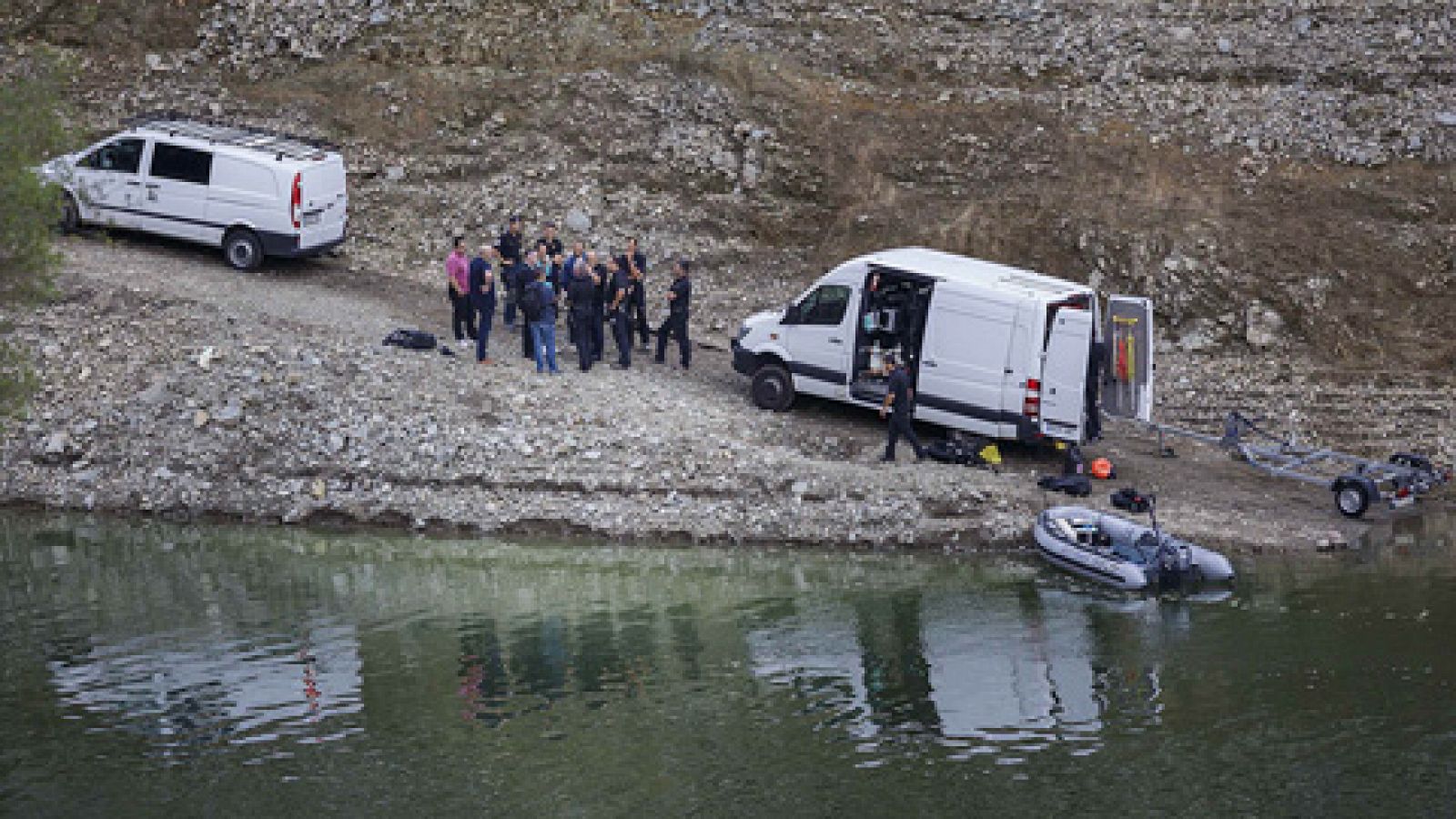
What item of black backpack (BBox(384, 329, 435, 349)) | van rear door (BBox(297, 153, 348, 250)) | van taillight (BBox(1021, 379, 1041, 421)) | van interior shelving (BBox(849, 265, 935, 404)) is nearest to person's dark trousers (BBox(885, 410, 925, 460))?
van interior shelving (BBox(849, 265, 935, 404))

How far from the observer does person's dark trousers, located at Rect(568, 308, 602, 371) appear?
78.5 feet

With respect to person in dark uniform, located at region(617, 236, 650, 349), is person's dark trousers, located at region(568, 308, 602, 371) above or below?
below

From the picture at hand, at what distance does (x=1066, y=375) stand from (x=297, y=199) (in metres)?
12.3

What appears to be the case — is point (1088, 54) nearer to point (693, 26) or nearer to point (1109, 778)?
point (693, 26)

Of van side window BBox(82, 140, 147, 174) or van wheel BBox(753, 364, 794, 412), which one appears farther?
van side window BBox(82, 140, 147, 174)

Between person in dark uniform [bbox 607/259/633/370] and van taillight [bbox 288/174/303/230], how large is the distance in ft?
16.9

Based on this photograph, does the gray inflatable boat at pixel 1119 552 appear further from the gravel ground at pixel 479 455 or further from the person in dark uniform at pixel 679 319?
the person in dark uniform at pixel 679 319

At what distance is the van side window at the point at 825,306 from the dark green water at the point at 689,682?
4.02 metres

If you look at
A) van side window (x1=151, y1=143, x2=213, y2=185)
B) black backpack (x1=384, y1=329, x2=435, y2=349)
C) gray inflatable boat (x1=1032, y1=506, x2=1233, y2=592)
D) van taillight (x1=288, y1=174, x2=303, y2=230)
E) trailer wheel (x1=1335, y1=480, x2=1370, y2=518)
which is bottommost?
gray inflatable boat (x1=1032, y1=506, x2=1233, y2=592)

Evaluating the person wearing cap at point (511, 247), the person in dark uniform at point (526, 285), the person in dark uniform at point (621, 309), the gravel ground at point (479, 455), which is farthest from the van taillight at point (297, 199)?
the person in dark uniform at point (621, 309)

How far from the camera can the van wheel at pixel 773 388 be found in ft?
77.8

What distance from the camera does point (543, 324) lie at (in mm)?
23766

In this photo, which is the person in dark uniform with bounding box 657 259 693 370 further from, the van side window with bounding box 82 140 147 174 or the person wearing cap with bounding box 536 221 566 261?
the van side window with bounding box 82 140 147 174

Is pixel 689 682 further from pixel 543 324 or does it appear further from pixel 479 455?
pixel 543 324
